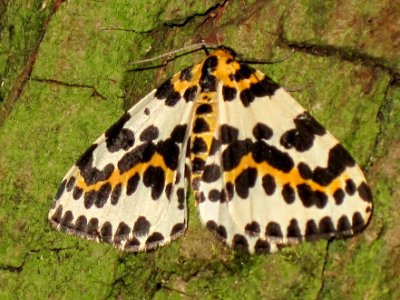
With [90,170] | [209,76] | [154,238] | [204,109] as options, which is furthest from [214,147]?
[90,170]

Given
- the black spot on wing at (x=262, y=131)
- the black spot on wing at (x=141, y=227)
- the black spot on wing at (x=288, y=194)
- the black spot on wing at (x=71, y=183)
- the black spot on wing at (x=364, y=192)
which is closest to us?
the black spot on wing at (x=364, y=192)

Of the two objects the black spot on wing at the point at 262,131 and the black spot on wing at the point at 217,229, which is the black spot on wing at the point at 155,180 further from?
the black spot on wing at the point at 262,131

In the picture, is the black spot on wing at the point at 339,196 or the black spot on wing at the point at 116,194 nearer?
the black spot on wing at the point at 339,196

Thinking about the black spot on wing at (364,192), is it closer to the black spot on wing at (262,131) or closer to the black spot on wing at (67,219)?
the black spot on wing at (262,131)

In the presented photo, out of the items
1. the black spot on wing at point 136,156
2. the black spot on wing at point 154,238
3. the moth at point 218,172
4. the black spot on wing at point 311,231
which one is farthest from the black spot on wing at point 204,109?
the black spot on wing at point 311,231

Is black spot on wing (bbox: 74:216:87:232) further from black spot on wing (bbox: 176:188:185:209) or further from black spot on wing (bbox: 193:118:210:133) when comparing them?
black spot on wing (bbox: 193:118:210:133)

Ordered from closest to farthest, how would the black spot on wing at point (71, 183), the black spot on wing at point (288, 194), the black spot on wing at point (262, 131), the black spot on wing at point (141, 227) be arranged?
the black spot on wing at point (288, 194)
the black spot on wing at point (262, 131)
the black spot on wing at point (141, 227)
the black spot on wing at point (71, 183)

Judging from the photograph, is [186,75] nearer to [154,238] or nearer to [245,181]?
[245,181]

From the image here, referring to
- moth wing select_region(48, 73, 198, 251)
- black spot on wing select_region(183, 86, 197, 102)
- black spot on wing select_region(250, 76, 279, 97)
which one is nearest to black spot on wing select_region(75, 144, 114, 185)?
moth wing select_region(48, 73, 198, 251)

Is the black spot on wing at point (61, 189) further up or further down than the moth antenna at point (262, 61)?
further down

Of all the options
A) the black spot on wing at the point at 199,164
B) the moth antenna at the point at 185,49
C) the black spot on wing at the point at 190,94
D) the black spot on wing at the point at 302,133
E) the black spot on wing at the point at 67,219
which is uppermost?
the moth antenna at the point at 185,49

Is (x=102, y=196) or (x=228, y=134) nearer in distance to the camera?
(x=228, y=134)
